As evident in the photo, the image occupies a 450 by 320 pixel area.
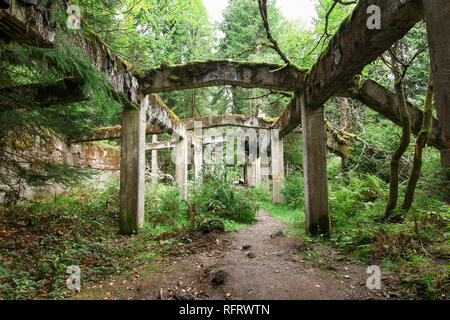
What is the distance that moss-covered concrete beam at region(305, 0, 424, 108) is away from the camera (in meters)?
2.40

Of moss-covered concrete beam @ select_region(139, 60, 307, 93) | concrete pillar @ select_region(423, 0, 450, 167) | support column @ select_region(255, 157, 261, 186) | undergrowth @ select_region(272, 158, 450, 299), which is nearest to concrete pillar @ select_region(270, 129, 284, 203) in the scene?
undergrowth @ select_region(272, 158, 450, 299)

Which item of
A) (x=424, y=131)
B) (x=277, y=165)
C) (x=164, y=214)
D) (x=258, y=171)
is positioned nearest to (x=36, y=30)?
(x=164, y=214)

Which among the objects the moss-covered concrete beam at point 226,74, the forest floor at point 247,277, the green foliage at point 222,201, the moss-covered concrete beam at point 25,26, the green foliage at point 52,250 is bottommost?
the forest floor at point 247,277

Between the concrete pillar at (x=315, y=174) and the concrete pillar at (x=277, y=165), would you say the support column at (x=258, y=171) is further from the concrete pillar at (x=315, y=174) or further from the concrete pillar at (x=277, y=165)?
the concrete pillar at (x=315, y=174)

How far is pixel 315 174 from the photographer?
483 centimetres

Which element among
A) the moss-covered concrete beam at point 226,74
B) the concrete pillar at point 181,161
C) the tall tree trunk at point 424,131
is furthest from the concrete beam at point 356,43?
the concrete pillar at point 181,161

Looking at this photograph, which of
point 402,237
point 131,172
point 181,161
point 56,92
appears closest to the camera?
point 402,237

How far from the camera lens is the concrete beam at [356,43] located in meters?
2.41

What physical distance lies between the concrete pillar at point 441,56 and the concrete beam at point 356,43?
66 cm

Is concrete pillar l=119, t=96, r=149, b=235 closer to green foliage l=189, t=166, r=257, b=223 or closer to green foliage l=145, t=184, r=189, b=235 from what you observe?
green foliage l=145, t=184, r=189, b=235

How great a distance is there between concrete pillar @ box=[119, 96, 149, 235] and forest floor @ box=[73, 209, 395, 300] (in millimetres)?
1653

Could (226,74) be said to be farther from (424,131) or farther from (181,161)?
(181,161)

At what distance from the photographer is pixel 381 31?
2641 millimetres

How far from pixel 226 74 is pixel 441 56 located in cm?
398
